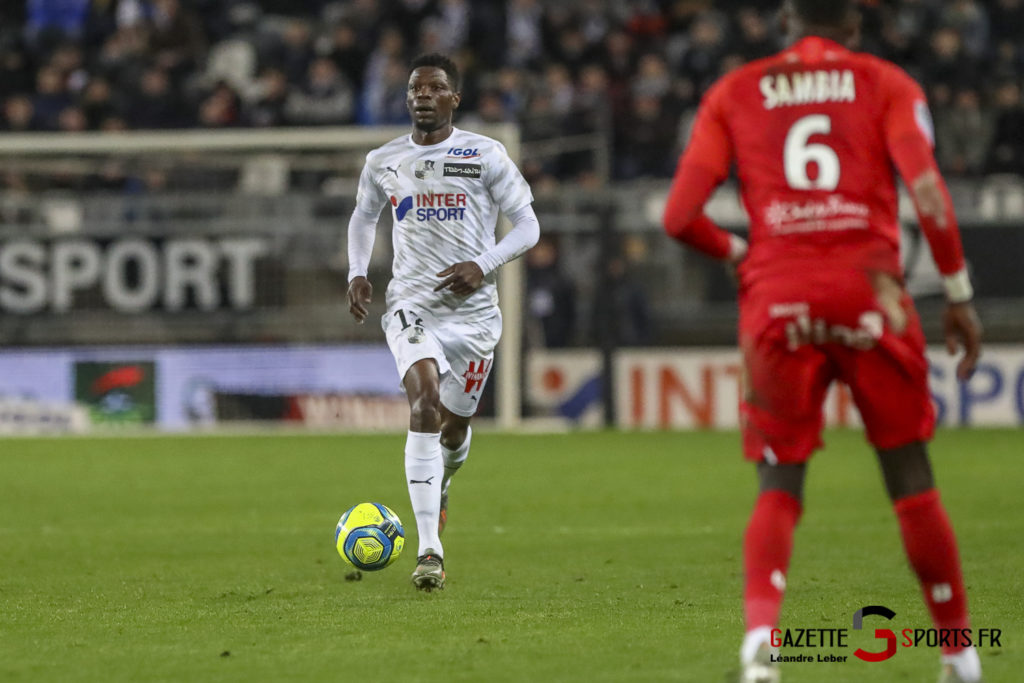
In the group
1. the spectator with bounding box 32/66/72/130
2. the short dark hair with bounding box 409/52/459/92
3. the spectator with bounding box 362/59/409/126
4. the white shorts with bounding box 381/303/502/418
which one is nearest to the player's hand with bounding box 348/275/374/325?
the white shorts with bounding box 381/303/502/418

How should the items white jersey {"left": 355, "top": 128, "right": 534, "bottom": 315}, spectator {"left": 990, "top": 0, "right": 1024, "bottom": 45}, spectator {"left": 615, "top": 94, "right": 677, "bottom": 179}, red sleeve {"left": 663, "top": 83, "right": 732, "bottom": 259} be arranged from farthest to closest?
spectator {"left": 990, "top": 0, "right": 1024, "bottom": 45} < spectator {"left": 615, "top": 94, "right": 677, "bottom": 179} < white jersey {"left": 355, "top": 128, "right": 534, "bottom": 315} < red sleeve {"left": 663, "top": 83, "right": 732, "bottom": 259}

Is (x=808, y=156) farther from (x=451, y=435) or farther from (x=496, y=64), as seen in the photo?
(x=496, y=64)

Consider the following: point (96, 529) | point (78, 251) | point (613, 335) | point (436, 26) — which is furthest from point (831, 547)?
point (436, 26)

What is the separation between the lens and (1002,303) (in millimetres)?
18406

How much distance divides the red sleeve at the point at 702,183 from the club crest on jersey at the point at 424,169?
132 inches

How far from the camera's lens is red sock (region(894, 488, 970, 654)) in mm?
4703

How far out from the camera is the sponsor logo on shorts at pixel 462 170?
8.12 metres

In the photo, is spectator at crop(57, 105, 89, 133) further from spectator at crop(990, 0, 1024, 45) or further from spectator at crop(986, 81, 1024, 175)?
spectator at crop(990, 0, 1024, 45)

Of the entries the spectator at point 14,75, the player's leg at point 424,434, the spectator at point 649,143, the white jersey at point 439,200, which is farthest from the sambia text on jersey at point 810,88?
the spectator at point 14,75

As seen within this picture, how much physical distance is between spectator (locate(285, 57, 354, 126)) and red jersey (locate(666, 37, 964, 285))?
16.8 m

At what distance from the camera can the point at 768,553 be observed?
15.4 ft

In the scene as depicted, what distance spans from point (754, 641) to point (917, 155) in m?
1.33

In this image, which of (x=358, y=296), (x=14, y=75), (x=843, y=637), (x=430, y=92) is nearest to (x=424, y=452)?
(x=358, y=296)

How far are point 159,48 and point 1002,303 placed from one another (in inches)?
436
